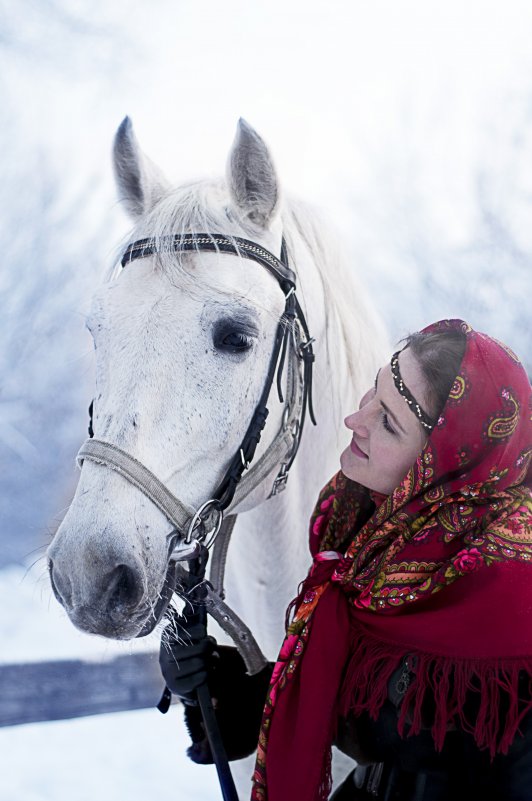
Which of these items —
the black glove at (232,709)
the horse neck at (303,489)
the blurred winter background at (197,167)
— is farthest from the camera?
the blurred winter background at (197,167)

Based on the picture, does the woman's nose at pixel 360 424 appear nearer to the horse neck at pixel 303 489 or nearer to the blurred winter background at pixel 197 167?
the horse neck at pixel 303 489

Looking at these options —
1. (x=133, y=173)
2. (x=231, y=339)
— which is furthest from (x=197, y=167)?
(x=231, y=339)

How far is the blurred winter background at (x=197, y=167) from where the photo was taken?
1.76 m

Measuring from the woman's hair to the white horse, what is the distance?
191mm

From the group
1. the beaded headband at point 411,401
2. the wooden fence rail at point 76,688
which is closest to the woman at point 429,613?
the beaded headband at point 411,401

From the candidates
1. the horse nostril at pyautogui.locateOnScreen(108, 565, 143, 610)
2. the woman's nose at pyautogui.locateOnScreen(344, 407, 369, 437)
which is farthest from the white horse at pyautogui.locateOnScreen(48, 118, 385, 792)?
the woman's nose at pyautogui.locateOnScreen(344, 407, 369, 437)

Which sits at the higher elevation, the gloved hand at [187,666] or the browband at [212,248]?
the browband at [212,248]

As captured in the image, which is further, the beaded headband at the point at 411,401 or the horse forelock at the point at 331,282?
the horse forelock at the point at 331,282

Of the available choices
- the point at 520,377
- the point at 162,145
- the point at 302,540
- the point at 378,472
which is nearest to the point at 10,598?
the point at 302,540

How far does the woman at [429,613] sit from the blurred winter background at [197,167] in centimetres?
95

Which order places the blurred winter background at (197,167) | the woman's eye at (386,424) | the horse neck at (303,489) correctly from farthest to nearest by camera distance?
1. the blurred winter background at (197,167)
2. the horse neck at (303,489)
3. the woman's eye at (386,424)

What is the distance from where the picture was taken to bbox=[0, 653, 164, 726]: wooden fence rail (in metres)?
1.79

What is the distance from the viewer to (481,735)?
57 cm

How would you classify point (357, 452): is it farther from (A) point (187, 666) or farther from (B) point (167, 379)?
(A) point (187, 666)
